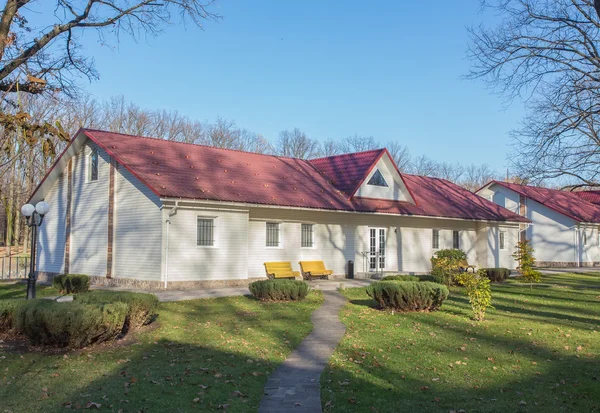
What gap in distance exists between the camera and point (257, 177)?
23.9m

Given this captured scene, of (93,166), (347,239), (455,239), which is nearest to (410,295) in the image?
(347,239)

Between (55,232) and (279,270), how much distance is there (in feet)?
34.5

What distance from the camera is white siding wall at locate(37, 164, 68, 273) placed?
24.2m

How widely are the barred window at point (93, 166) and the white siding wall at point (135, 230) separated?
6.36ft

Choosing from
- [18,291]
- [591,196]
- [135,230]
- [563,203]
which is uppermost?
[591,196]

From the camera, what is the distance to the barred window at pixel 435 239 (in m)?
29.5

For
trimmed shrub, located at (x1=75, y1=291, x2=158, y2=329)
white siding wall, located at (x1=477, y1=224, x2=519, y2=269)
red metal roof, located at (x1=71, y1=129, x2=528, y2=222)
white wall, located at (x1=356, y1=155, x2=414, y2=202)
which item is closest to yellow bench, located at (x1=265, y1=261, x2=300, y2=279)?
red metal roof, located at (x1=71, y1=129, x2=528, y2=222)

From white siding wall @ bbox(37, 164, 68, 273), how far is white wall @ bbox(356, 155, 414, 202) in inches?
530

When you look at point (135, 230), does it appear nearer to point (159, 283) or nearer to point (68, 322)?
point (159, 283)

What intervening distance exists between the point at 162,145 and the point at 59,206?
566 cm

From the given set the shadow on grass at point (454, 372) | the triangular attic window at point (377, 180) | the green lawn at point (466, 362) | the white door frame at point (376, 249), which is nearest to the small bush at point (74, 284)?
the green lawn at point (466, 362)

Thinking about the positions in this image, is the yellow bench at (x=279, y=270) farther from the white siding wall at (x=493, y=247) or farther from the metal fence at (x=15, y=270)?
the white siding wall at (x=493, y=247)

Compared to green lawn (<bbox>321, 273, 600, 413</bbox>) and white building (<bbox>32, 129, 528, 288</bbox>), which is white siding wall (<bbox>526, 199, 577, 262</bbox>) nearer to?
white building (<bbox>32, 129, 528, 288</bbox>)

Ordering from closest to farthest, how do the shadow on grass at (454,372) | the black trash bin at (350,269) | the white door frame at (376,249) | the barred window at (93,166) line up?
the shadow on grass at (454,372) → the barred window at (93,166) → the black trash bin at (350,269) → the white door frame at (376,249)
